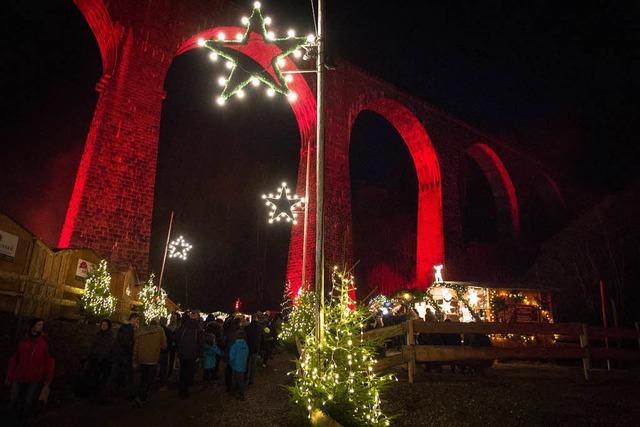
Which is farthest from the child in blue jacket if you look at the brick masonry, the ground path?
the brick masonry

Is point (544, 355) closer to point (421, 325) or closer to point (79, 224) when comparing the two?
point (421, 325)

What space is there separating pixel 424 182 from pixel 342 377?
20.4 metres

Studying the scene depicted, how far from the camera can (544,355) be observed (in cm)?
805

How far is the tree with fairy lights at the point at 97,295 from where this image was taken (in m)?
11.1

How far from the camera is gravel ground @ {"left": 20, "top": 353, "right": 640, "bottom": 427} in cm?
543

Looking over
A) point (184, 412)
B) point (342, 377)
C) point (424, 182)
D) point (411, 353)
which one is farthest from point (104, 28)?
point (424, 182)

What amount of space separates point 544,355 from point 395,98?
16912mm

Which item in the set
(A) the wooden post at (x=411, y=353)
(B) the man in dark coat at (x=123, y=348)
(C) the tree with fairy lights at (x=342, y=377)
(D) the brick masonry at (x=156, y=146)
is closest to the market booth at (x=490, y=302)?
(D) the brick masonry at (x=156, y=146)

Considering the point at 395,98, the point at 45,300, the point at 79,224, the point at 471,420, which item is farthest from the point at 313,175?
the point at 471,420

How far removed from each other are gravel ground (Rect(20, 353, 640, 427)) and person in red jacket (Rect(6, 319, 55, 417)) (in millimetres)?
924

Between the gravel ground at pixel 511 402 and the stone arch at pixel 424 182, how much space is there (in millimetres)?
15025

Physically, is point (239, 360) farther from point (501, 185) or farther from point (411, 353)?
point (501, 185)

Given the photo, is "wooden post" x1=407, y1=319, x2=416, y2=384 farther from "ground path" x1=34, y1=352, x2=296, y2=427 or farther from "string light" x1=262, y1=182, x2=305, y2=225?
"string light" x1=262, y1=182, x2=305, y2=225

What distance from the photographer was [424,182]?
80.4 ft
